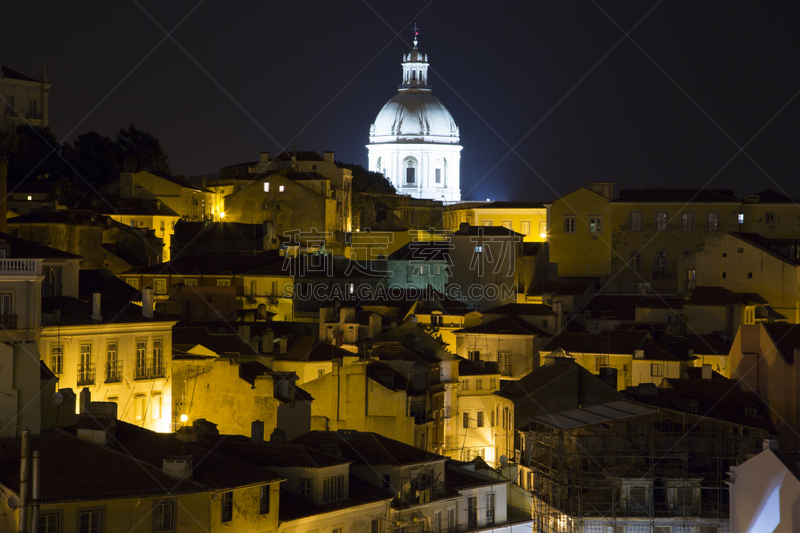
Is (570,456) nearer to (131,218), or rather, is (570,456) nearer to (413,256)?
→ (413,256)

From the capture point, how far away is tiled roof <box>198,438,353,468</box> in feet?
85.0

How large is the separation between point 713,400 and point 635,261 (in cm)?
2846

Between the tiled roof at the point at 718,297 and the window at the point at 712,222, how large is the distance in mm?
9592

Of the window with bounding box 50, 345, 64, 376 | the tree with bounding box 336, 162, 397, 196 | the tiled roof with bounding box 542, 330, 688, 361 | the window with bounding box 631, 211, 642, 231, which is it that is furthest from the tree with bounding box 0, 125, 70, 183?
the window with bounding box 50, 345, 64, 376

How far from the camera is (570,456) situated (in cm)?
3369

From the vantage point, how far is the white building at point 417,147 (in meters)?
106

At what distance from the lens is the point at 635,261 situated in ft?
221

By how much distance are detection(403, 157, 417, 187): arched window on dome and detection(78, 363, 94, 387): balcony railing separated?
7443 centimetres

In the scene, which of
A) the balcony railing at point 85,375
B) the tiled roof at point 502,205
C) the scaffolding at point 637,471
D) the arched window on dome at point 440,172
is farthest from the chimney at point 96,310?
the arched window on dome at point 440,172

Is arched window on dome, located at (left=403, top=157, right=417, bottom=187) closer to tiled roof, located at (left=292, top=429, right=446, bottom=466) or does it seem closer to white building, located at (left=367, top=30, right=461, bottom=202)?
white building, located at (left=367, top=30, right=461, bottom=202)

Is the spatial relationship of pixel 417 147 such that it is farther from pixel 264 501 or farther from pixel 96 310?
pixel 264 501

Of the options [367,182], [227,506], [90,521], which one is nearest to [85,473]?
[90,521]

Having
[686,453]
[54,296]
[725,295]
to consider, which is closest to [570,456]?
[686,453]

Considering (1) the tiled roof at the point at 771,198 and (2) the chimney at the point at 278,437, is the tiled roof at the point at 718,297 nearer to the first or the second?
(1) the tiled roof at the point at 771,198
